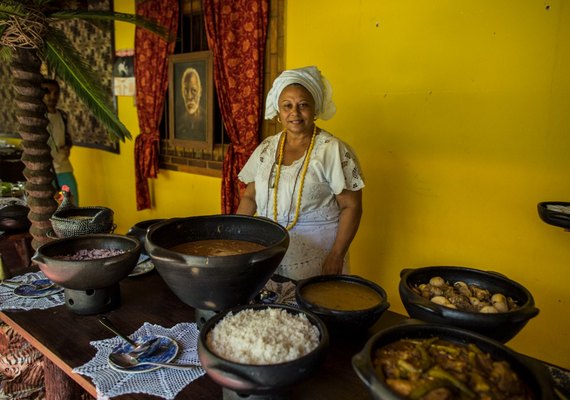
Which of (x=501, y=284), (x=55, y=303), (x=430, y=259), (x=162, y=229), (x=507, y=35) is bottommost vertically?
(x=430, y=259)

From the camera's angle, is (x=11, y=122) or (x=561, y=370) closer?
(x=561, y=370)

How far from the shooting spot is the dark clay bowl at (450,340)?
0.80m

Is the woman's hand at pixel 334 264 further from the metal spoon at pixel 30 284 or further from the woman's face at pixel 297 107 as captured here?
the metal spoon at pixel 30 284

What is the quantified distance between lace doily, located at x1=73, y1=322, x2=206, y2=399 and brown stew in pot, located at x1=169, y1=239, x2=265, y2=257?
0.93ft

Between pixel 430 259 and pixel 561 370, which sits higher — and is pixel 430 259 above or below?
below

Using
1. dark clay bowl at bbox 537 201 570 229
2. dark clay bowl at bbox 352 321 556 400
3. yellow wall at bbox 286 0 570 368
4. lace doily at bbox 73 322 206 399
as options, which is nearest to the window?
yellow wall at bbox 286 0 570 368

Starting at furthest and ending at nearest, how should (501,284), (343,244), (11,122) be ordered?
1. (11,122)
2. (343,244)
3. (501,284)

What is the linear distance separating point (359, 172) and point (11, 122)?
23.8ft

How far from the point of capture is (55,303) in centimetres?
158

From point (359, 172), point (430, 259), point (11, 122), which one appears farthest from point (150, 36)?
point (11, 122)

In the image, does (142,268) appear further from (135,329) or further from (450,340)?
(450,340)

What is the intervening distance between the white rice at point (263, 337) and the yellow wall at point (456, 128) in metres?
1.86

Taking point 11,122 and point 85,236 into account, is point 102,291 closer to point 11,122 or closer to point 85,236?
point 85,236

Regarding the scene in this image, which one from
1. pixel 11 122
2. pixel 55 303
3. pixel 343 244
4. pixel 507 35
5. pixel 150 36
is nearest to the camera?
pixel 55 303
